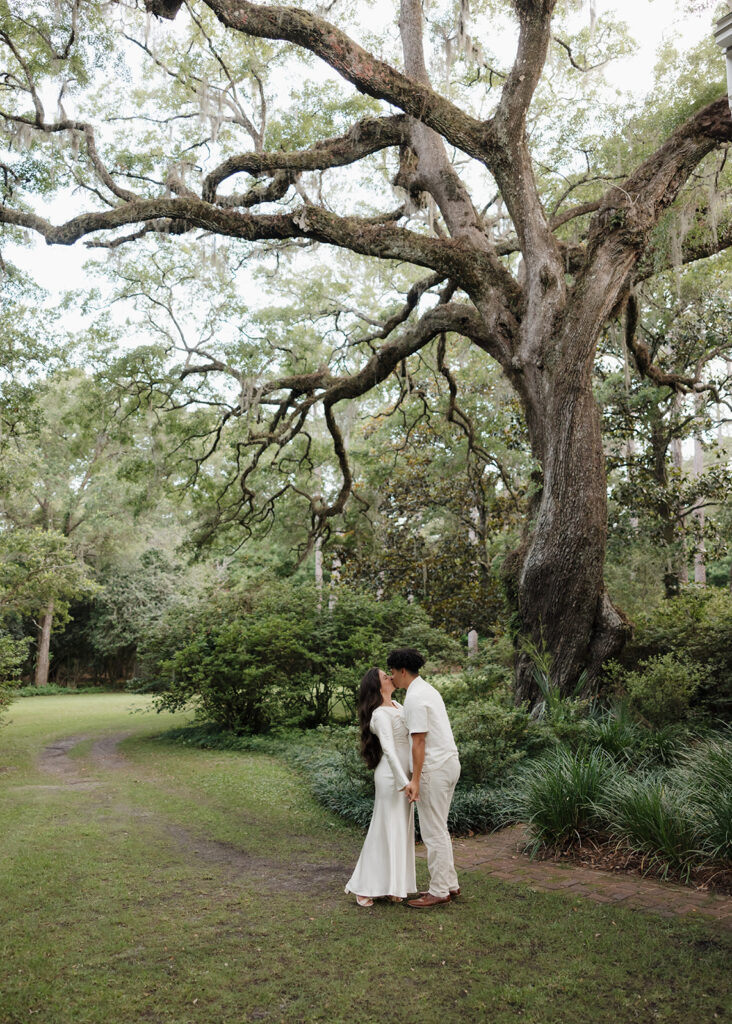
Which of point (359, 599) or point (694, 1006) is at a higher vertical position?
point (359, 599)

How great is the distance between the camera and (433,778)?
4973 millimetres

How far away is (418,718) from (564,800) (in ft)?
5.57

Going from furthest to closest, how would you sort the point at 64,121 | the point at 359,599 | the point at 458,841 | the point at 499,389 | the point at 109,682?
the point at 109,682 → the point at 499,389 → the point at 359,599 → the point at 64,121 → the point at 458,841

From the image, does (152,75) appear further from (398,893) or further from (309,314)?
(398,893)

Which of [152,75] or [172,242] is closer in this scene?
[152,75]

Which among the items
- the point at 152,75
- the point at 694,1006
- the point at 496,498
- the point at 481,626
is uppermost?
the point at 152,75

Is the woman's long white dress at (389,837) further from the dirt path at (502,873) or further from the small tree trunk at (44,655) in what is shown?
the small tree trunk at (44,655)

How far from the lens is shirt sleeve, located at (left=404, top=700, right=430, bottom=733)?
4.94 meters

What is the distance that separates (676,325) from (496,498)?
5.42 metres

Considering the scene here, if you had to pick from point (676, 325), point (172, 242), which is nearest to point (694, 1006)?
point (676, 325)

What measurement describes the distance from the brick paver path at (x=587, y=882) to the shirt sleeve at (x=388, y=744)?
1.07 meters

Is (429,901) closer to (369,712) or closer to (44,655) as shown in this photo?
(369,712)

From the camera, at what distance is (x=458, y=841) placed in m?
6.43

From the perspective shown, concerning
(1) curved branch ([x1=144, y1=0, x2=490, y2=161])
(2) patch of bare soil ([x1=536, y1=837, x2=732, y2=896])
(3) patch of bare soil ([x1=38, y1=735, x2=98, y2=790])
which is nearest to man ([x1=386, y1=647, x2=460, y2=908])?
(2) patch of bare soil ([x1=536, y1=837, x2=732, y2=896])
